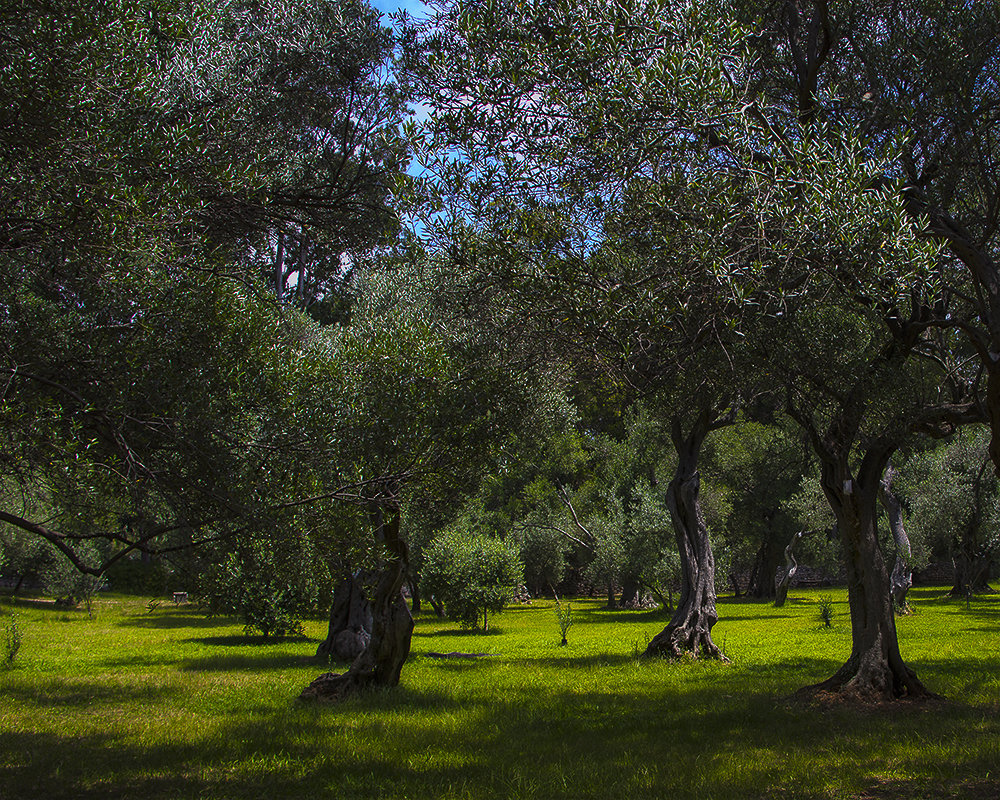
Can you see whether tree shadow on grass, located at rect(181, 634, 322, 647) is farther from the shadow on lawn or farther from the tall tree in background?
the tall tree in background

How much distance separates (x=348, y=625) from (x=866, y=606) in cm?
1278

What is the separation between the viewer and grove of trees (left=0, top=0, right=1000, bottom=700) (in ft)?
21.9

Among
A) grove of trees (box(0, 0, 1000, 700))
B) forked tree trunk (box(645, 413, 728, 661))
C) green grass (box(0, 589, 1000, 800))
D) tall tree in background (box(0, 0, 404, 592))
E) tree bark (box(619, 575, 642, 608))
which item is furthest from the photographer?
tree bark (box(619, 575, 642, 608))


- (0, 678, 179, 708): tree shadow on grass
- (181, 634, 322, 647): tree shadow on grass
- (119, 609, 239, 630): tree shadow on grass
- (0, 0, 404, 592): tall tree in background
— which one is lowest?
(119, 609, 239, 630): tree shadow on grass

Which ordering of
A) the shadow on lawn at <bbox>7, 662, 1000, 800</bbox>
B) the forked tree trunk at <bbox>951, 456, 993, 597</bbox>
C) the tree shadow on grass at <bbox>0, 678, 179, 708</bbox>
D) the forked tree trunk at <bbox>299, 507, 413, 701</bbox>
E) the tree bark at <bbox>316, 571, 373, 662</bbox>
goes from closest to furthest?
the shadow on lawn at <bbox>7, 662, 1000, 800</bbox> < the forked tree trunk at <bbox>299, 507, 413, 701</bbox> < the tree shadow on grass at <bbox>0, 678, 179, 708</bbox> < the tree bark at <bbox>316, 571, 373, 662</bbox> < the forked tree trunk at <bbox>951, 456, 993, 597</bbox>

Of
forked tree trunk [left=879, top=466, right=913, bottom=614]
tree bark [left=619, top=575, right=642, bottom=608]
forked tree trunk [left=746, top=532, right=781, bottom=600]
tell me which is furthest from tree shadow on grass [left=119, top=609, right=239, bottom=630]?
forked tree trunk [left=746, top=532, right=781, bottom=600]

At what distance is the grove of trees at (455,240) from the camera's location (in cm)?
666

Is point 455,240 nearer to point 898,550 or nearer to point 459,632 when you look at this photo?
point 459,632

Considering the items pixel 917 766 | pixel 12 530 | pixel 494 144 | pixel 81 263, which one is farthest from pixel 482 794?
pixel 12 530

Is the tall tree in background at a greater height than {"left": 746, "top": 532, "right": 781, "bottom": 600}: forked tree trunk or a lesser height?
greater

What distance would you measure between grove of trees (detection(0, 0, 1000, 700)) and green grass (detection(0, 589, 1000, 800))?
6.74ft

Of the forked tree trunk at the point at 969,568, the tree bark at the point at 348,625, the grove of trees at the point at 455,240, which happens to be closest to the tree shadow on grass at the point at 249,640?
the tree bark at the point at 348,625

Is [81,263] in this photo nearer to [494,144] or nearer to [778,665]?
[494,144]

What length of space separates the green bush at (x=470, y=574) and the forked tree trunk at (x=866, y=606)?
1825 cm
